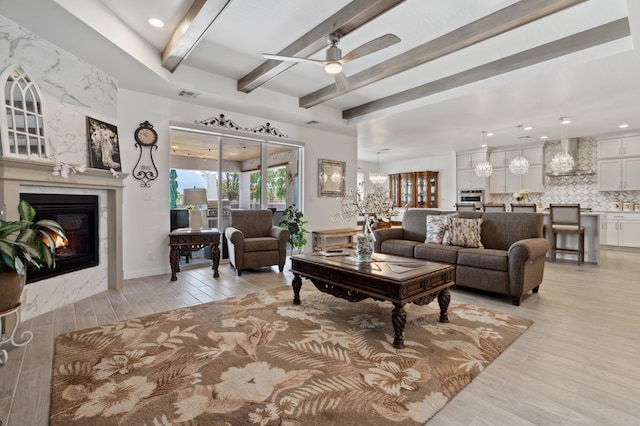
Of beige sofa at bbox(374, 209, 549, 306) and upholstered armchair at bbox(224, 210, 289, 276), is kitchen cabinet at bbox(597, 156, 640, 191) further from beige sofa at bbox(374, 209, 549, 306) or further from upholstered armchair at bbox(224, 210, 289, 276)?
upholstered armchair at bbox(224, 210, 289, 276)

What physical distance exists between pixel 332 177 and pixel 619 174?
6513mm

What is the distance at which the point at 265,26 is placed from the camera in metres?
3.37

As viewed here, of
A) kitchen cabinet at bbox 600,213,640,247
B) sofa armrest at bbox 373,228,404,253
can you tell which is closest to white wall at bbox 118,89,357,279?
sofa armrest at bbox 373,228,404,253

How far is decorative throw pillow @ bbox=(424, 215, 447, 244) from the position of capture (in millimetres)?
4332

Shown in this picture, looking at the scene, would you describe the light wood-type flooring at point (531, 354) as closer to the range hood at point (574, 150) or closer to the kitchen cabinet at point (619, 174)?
the kitchen cabinet at point (619, 174)

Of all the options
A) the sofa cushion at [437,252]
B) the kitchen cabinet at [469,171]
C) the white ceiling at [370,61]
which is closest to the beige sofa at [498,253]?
the sofa cushion at [437,252]

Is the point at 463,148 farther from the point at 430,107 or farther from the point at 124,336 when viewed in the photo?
the point at 124,336

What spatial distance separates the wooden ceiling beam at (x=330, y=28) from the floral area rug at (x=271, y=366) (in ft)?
9.13

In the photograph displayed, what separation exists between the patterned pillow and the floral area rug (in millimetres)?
1176

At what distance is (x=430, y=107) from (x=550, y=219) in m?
3.12

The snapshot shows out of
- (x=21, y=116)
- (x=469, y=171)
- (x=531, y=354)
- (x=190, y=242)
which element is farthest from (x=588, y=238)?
(x=21, y=116)

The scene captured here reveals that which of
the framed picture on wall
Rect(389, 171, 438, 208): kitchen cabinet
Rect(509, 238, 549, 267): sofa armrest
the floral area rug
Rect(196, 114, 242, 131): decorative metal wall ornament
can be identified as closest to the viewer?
the floral area rug

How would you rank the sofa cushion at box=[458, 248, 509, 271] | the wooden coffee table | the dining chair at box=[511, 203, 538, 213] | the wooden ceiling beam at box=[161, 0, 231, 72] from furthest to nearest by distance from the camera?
the dining chair at box=[511, 203, 538, 213] < the sofa cushion at box=[458, 248, 509, 271] < the wooden ceiling beam at box=[161, 0, 231, 72] < the wooden coffee table

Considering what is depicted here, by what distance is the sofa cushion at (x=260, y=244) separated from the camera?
4543 millimetres
